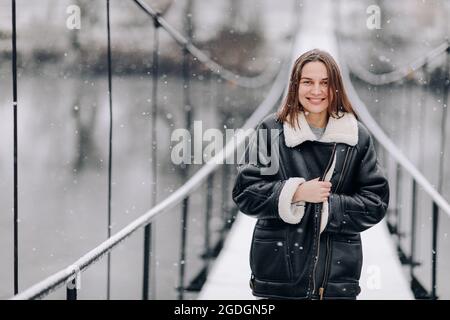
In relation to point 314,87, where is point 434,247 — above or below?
below

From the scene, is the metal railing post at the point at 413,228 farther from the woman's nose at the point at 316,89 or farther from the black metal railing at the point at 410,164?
the woman's nose at the point at 316,89

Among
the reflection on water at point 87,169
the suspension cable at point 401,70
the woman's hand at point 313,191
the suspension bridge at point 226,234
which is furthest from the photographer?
the reflection on water at point 87,169

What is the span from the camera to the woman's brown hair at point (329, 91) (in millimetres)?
1438

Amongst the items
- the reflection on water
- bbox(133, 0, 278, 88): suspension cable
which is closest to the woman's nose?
bbox(133, 0, 278, 88): suspension cable

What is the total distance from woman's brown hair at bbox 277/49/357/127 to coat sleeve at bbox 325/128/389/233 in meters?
0.10

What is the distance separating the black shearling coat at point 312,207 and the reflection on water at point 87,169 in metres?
2.38

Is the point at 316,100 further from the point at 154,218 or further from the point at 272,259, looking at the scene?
the point at 154,218

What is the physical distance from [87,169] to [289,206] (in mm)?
11904

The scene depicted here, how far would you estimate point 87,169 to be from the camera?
1309 cm

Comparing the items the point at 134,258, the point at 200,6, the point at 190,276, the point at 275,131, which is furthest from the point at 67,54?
the point at 134,258

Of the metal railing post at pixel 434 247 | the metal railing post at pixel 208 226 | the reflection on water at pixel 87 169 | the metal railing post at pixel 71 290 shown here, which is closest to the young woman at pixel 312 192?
the metal railing post at pixel 71 290

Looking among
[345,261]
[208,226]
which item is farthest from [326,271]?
[208,226]

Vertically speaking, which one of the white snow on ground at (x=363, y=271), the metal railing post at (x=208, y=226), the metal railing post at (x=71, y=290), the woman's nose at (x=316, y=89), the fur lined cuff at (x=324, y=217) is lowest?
the white snow on ground at (x=363, y=271)
